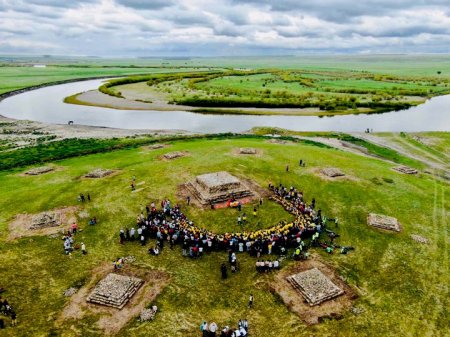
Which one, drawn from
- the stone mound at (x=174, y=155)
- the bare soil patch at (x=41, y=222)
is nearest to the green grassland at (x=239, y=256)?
the bare soil patch at (x=41, y=222)

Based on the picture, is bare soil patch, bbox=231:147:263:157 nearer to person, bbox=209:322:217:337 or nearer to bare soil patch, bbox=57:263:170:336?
bare soil patch, bbox=57:263:170:336

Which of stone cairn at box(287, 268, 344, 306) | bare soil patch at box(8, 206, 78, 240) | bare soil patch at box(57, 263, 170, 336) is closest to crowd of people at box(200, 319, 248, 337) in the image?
bare soil patch at box(57, 263, 170, 336)

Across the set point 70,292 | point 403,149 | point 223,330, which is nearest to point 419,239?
point 223,330

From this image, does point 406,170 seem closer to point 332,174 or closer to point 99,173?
point 332,174

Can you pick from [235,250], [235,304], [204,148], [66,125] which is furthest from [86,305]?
[66,125]

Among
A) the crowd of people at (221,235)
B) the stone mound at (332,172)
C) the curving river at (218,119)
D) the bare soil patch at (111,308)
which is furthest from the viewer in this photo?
the curving river at (218,119)

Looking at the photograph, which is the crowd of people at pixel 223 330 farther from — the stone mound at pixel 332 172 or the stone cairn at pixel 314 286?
the stone mound at pixel 332 172

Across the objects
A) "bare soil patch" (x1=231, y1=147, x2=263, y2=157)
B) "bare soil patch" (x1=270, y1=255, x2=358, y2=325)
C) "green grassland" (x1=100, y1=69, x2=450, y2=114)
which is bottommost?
"bare soil patch" (x1=270, y1=255, x2=358, y2=325)

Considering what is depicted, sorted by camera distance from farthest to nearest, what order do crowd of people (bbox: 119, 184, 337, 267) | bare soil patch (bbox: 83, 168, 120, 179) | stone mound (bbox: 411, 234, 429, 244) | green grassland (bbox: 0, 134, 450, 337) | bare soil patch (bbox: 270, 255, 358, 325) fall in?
bare soil patch (bbox: 83, 168, 120, 179) < stone mound (bbox: 411, 234, 429, 244) < crowd of people (bbox: 119, 184, 337, 267) < bare soil patch (bbox: 270, 255, 358, 325) < green grassland (bbox: 0, 134, 450, 337)
